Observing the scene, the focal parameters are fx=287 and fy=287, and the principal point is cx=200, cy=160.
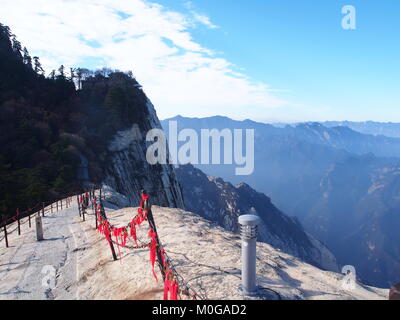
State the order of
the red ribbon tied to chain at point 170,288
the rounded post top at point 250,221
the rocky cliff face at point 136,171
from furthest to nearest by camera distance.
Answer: the rocky cliff face at point 136,171 < the red ribbon tied to chain at point 170,288 < the rounded post top at point 250,221

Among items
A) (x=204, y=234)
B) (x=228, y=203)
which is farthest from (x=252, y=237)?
(x=228, y=203)

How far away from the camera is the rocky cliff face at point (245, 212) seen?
133875mm

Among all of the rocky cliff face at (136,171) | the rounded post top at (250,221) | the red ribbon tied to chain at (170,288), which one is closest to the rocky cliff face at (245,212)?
the rocky cliff face at (136,171)

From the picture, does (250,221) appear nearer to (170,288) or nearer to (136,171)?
(170,288)

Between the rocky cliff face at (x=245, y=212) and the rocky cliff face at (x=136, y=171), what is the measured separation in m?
73.8

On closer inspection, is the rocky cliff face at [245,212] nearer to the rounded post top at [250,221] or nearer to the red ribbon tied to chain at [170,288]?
the red ribbon tied to chain at [170,288]

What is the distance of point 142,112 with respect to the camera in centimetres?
6075

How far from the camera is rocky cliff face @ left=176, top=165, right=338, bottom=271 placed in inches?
5271

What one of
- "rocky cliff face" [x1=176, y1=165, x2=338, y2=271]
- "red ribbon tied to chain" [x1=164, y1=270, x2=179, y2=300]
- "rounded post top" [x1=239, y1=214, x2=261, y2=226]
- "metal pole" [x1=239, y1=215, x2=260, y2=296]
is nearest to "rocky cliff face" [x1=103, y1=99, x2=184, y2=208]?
"red ribbon tied to chain" [x1=164, y1=270, x2=179, y2=300]

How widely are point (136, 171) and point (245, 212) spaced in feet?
337

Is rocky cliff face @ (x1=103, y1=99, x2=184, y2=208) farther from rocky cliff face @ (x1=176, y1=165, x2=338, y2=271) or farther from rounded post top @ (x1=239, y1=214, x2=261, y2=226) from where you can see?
rocky cliff face @ (x1=176, y1=165, x2=338, y2=271)

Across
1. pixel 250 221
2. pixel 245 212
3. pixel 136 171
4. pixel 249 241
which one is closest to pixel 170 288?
pixel 249 241

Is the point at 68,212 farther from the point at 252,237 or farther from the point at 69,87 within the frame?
the point at 69,87

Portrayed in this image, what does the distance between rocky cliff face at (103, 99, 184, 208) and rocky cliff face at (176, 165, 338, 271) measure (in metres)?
73.8
